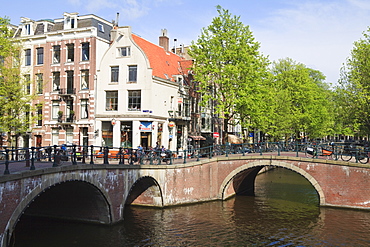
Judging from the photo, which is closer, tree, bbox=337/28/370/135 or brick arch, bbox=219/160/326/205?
brick arch, bbox=219/160/326/205

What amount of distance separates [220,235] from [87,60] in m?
23.1

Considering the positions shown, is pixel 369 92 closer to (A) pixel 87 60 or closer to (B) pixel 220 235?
(B) pixel 220 235

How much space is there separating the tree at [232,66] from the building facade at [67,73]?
31.6 ft

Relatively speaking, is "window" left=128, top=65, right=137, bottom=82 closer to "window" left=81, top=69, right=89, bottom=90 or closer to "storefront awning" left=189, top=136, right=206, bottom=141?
"window" left=81, top=69, right=89, bottom=90

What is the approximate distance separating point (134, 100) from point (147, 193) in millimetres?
12317

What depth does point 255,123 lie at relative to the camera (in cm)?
3578

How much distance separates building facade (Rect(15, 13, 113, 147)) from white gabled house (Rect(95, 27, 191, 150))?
1.03m

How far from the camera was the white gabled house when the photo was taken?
3369 centimetres

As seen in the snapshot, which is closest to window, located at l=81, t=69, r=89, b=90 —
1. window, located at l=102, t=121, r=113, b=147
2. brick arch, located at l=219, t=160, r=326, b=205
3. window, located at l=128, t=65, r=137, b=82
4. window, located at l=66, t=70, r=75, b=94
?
window, located at l=66, t=70, r=75, b=94

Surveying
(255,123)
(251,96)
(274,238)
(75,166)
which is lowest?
(274,238)

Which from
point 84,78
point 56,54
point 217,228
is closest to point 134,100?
point 84,78

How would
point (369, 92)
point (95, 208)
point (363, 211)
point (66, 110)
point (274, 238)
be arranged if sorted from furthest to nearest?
point (66, 110), point (369, 92), point (363, 211), point (95, 208), point (274, 238)

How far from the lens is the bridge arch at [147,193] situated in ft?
76.4

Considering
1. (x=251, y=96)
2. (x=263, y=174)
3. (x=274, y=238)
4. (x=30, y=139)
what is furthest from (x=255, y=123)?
(x=30, y=139)
